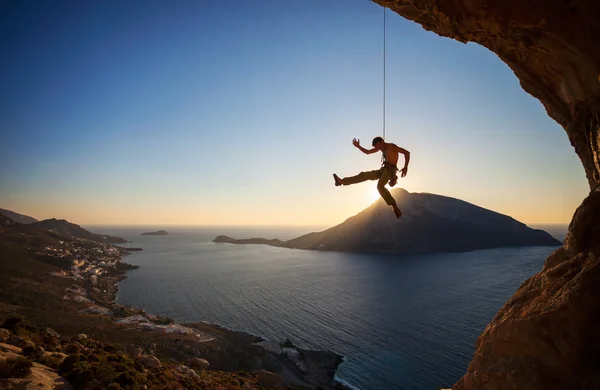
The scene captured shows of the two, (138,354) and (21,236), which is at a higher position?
(21,236)

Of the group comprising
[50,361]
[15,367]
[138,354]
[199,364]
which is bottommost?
[199,364]

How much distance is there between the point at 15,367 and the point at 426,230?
545ft

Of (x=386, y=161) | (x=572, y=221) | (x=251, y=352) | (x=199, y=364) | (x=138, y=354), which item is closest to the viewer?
(x=572, y=221)

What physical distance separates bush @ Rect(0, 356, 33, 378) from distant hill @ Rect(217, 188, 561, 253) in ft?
472

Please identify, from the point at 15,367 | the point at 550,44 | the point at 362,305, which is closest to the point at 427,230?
the point at 362,305

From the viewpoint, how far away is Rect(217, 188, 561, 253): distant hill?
15126 centimetres

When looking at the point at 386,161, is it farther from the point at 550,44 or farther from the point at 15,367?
the point at 15,367

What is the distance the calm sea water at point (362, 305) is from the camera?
119 ft

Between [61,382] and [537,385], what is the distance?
19.0 metres

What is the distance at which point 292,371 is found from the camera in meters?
33.7

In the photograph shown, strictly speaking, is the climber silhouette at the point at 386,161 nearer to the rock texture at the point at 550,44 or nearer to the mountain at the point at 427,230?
the rock texture at the point at 550,44

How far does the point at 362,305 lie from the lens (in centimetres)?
6031

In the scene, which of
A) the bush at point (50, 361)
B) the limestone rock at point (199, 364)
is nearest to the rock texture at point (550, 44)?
the bush at point (50, 361)

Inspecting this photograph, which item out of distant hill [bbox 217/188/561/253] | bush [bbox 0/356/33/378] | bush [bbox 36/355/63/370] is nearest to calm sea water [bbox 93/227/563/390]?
bush [bbox 36/355/63/370]
